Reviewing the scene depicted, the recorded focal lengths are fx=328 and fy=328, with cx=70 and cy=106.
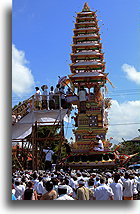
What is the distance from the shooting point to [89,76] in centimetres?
2261

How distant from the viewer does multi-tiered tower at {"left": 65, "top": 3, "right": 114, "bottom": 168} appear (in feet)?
69.8

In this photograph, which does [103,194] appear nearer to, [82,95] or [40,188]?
[40,188]

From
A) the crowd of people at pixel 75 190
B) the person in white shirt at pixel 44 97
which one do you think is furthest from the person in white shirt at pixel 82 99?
the crowd of people at pixel 75 190

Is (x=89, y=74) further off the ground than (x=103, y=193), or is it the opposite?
(x=89, y=74)

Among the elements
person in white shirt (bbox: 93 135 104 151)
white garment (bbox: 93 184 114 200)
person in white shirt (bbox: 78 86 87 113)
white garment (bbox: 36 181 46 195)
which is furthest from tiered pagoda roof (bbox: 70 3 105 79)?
white garment (bbox: 93 184 114 200)

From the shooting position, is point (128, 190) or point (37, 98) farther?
point (37, 98)

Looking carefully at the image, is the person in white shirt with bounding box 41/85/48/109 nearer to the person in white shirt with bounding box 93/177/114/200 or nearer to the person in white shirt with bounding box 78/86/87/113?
the person in white shirt with bounding box 78/86/87/113

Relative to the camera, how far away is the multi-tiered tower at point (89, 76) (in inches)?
838

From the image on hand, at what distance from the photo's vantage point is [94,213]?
6.79 meters

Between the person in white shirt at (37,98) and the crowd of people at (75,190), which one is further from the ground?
the person in white shirt at (37,98)

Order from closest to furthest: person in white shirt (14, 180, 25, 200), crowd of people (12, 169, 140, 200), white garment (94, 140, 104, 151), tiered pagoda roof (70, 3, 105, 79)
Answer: crowd of people (12, 169, 140, 200), person in white shirt (14, 180, 25, 200), white garment (94, 140, 104, 151), tiered pagoda roof (70, 3, 105, 79)

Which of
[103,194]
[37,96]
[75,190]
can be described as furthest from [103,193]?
[37,96]

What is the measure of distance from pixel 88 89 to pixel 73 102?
2389 mm

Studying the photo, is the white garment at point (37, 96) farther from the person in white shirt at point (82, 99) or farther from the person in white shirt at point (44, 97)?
the person in white shirt at point (82, 99)
